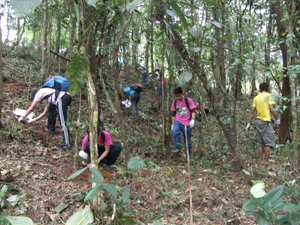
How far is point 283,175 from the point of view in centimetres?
420

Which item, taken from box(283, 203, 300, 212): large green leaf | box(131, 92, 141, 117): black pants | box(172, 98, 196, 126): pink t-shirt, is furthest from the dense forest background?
box(283, 203, 300, 212): large green leaf

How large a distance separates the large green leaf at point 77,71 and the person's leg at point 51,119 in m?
3.82

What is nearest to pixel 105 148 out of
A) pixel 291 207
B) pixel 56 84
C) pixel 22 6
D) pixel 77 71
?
pixel 56 84

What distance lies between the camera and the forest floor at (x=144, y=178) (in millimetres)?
2971

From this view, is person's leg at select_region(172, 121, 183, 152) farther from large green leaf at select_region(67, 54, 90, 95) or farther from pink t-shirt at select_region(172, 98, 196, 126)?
large green leaf at select_region(67, 54, 90, 95)

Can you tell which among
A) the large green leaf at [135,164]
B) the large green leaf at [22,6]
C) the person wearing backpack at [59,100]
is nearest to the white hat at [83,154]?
the person wearing backpack at [59,100]

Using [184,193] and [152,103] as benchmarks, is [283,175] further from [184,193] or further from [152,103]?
[152,103]

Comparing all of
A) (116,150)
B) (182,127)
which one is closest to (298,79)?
(182,127)

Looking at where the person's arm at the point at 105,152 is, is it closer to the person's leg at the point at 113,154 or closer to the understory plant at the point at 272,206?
the person's leg at the point at 113,154

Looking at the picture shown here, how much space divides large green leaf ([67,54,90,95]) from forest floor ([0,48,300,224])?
1.23 meters

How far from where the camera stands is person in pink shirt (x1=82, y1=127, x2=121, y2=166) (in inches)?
164

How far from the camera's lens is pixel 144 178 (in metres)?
3.87

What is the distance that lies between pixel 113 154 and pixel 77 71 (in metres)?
2.91

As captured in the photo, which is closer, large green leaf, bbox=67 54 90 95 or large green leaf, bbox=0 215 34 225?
large green leaf, bbox=67 54 90 95
